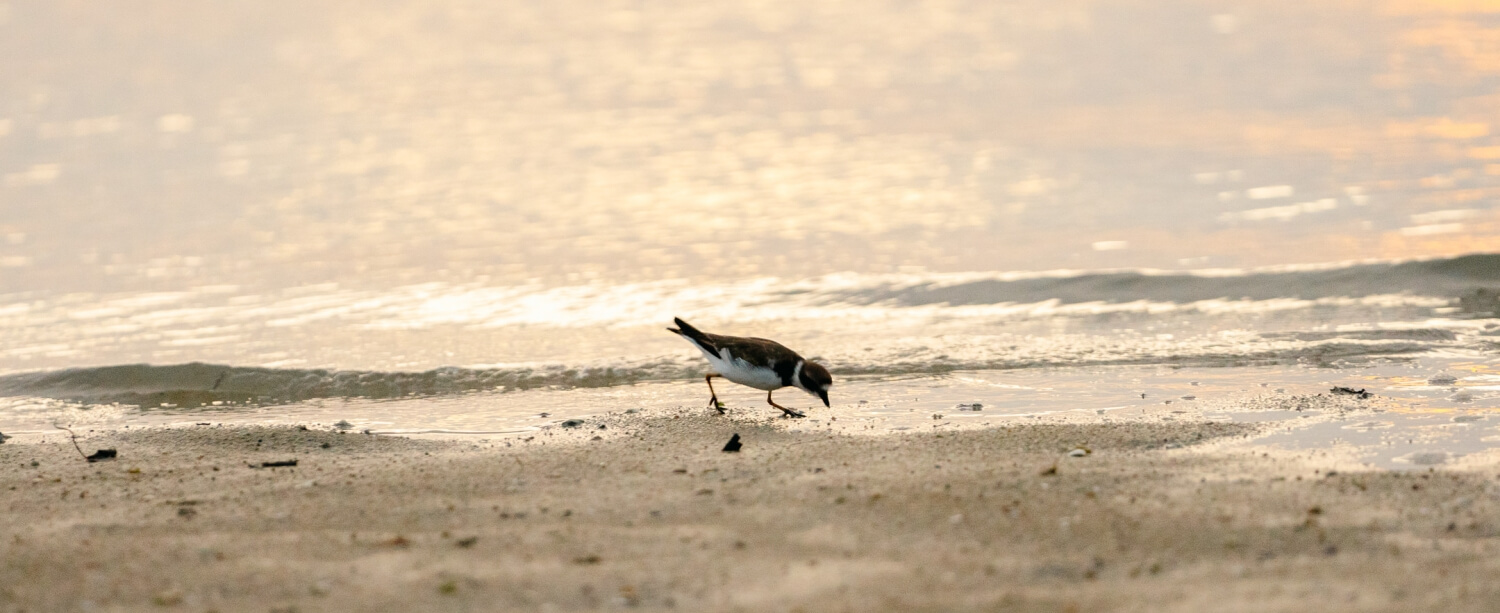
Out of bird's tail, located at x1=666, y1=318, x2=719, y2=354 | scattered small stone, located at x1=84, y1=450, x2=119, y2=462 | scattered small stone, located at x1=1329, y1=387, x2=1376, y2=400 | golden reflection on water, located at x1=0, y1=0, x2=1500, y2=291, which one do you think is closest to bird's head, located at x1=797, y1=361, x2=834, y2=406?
bird's tail, located at x1=666, y1=318, x2=719, y2=354

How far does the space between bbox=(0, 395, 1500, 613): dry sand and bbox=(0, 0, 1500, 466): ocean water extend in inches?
47.9

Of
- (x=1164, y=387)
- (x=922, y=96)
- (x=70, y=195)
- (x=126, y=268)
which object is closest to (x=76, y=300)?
(x=126, y=268)

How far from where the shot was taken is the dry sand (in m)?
4.91

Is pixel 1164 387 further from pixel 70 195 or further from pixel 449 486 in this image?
pixel 70 195

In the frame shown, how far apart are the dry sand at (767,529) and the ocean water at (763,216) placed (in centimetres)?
122

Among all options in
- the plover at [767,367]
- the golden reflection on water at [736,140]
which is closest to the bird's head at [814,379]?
the plover at [767,367]

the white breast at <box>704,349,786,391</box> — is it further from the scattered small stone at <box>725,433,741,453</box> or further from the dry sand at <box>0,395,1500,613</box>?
the scattered small stone at <box>725,433,741,453</box>

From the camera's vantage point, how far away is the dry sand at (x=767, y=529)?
491cm

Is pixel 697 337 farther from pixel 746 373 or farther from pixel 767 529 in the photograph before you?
pixel 767 529

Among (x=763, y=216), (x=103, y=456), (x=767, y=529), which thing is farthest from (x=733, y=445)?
(x=763, y=216)

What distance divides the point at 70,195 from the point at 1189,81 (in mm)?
16192

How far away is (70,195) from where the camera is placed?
1712 cm

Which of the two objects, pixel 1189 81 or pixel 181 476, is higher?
pixel 1189 81

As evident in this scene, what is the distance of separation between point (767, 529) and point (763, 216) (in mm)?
10332
